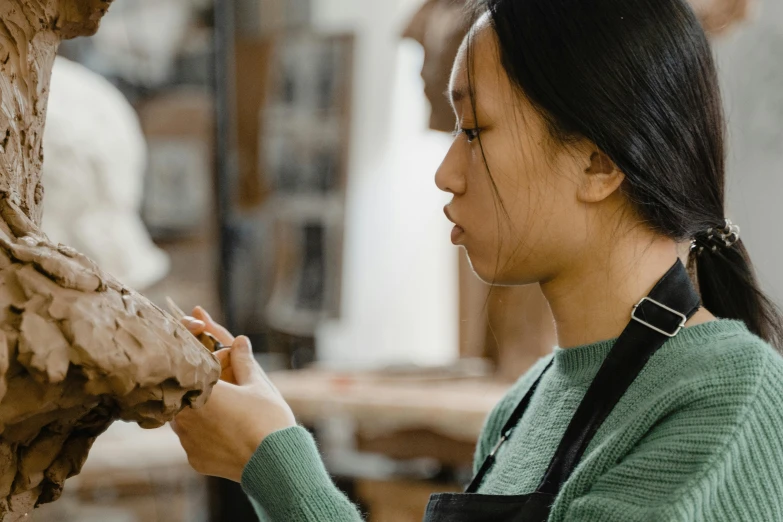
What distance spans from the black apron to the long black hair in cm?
8

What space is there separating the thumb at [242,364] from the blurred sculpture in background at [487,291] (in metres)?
0.52

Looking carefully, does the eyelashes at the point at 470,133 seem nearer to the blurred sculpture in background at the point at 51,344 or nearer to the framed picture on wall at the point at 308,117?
the blurred sculpture in background at the point at 51,344

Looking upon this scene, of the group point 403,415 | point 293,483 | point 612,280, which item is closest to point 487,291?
point 403,415

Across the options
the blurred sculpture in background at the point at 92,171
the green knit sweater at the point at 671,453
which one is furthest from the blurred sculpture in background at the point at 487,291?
the blurred sculpture in background at the point at 92,171

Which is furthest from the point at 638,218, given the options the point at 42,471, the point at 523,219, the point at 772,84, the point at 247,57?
the point at 247,57

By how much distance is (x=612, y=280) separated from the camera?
3.33 ft

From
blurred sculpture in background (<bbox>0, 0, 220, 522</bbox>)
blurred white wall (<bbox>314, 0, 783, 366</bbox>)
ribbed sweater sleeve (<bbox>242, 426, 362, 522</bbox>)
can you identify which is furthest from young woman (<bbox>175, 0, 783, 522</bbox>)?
blurred white wall (<bbox>314, 0, 783, 366</bbox>)

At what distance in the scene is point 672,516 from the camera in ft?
2.62

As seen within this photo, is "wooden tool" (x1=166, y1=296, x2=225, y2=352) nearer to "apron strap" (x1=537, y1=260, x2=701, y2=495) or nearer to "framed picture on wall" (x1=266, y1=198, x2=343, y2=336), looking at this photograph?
"apron strap" (x1=537, y1=260, x2=701, y2=495)

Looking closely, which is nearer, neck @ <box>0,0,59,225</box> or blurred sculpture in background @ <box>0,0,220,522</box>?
blurred sculpture in background @ <box>0,0,220,522</box>

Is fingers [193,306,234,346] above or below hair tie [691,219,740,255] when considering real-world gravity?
below

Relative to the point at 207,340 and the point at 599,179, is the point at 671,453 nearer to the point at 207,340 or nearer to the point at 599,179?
the point at 599,179

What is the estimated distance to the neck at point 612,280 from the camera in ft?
3.32

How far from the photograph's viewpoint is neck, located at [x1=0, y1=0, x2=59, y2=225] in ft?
2.77
